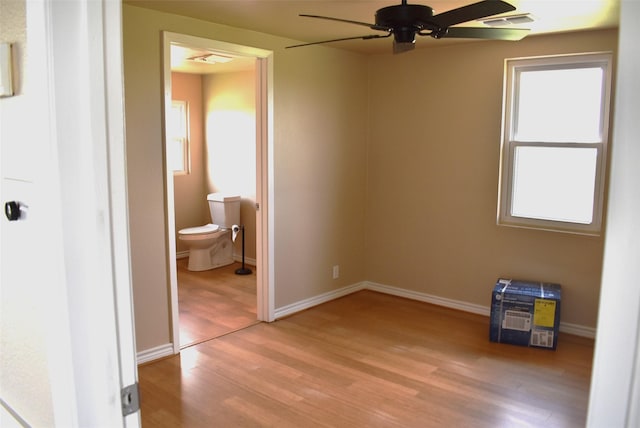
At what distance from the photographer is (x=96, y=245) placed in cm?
100

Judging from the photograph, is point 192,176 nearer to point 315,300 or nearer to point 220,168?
point 220,168

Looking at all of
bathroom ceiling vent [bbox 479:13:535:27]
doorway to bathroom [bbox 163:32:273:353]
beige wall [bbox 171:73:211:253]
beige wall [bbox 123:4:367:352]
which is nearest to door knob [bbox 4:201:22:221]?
beige wall [bbox 123:4:367:352]

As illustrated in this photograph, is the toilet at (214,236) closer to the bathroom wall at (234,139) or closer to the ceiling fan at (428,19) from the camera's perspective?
the bathroom wall at (234,139)

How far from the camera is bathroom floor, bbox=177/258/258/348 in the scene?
421 centimetres

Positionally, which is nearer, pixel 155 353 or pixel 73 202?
pixel 73 202

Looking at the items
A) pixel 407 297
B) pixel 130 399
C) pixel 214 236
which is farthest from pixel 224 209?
pixel 130 399

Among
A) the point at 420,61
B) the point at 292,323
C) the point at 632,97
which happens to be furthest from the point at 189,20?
the point at 632,97

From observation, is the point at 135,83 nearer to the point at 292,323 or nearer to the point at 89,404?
the point at 292,323

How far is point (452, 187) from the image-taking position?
186 inches

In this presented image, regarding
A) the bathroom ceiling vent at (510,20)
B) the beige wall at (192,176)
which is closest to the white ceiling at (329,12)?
the bathroom ceiling vent at (510,20)

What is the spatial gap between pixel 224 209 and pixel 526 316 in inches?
143

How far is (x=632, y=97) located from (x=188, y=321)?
4132mm

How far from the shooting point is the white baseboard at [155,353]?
3.55 metres

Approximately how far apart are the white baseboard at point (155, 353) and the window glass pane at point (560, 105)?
129 inches
